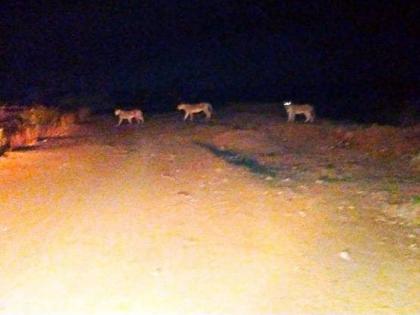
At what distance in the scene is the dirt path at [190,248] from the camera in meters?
8.27

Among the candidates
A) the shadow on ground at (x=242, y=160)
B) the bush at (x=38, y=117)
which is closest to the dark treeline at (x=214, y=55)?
the bush at (x=38, y=117)

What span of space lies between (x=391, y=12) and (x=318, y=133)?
47.0m

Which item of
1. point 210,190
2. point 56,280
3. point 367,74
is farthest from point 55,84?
point 56,280

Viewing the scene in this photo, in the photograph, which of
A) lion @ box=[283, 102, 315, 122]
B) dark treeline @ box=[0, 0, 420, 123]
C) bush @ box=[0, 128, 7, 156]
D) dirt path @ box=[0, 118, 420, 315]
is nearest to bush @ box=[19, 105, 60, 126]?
bush @ box=[0, 128, 7, 156]

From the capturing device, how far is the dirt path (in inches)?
325

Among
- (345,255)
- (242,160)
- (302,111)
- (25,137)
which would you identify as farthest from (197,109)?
(345,255)

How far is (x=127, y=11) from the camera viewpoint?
8319cm

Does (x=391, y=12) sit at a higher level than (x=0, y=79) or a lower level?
higher

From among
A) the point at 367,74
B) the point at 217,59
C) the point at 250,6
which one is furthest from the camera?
the point at 250,6

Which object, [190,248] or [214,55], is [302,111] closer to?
[190,248]

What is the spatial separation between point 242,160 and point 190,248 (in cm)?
757

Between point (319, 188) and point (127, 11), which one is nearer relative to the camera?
point (319, 188)

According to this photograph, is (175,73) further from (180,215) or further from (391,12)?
(180,215)

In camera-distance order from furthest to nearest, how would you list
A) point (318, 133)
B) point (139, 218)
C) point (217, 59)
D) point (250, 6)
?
point (250, 6) < point (217, 59) < point (318, 133) < point (139, 218)
